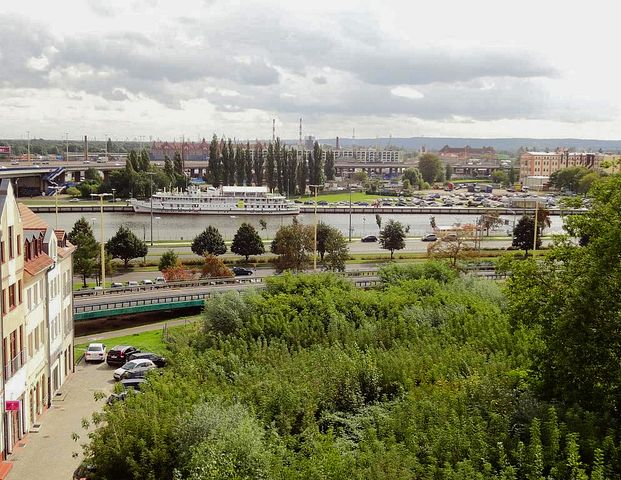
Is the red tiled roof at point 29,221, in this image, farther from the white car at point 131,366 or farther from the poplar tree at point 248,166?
the poplar tree at point 248,166

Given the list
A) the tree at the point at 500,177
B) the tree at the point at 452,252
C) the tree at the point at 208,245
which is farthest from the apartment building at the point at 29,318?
the tree at the point at 500,177

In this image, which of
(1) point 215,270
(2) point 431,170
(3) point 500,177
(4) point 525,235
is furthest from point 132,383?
(3) point 500,177

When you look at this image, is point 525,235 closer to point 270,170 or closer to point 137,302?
point 137,302

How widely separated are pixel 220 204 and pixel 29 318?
274 feet

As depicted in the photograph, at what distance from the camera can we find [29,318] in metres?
24.8

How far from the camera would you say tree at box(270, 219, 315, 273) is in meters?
54.0

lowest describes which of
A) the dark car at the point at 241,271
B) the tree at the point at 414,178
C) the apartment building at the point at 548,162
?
the dark car at the point at 241,271

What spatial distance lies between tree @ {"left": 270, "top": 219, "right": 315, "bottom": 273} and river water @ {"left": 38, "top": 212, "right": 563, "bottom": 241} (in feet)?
86.1

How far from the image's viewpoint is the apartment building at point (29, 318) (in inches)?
866

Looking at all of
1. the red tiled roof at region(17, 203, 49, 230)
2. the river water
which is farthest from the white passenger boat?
the red tiled roof at region(17, 203, 49, 230)

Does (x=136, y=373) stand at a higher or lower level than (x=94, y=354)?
higher

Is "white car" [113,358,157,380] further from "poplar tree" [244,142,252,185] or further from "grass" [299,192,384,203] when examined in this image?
"grass" [299,192,384,203]

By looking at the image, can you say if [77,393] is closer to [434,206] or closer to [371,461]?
[371,461]

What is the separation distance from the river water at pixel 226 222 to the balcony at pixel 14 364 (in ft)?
191
